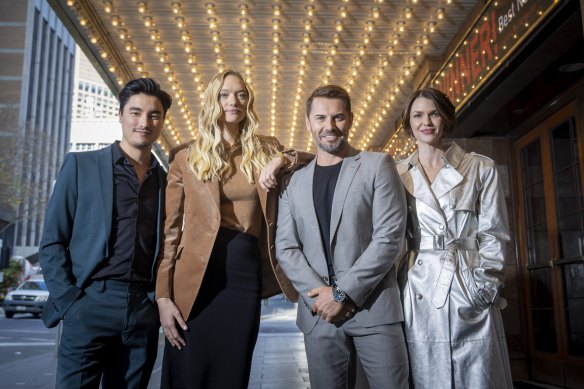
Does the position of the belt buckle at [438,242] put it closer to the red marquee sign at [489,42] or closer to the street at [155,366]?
the red marquee sign at [489,42]

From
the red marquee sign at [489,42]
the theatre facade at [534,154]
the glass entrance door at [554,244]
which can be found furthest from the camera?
the glass entrance door at [554,244]

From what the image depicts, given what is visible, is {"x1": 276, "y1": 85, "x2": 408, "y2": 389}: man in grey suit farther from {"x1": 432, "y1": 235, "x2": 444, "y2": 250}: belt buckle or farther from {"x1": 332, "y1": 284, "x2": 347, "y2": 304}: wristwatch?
{"x1": 432, "y1": 235, "x2": 444, "y2": 250}: belt buckle

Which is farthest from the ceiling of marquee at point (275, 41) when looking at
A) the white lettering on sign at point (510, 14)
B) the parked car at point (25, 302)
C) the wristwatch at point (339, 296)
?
the parked car at point (25, 302)

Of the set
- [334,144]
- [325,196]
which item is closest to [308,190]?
[325,196]

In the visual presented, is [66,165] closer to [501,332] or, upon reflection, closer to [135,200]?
[135,200]

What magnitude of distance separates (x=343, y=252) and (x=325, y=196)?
0.30m

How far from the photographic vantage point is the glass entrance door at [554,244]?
5.66 meters

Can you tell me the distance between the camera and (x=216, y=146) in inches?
103

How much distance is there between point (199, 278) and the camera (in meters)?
2.42

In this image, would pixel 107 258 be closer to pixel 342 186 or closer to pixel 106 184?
pixel 106 184

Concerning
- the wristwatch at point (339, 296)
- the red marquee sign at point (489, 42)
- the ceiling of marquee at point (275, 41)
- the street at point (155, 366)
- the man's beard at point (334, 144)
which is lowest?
the street at point (155, 366)

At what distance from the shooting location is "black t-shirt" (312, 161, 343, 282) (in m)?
2.45

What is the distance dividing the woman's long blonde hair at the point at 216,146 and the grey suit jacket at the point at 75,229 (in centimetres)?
34

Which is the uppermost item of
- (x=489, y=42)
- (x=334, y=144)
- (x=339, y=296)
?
(x=489, y=42)
